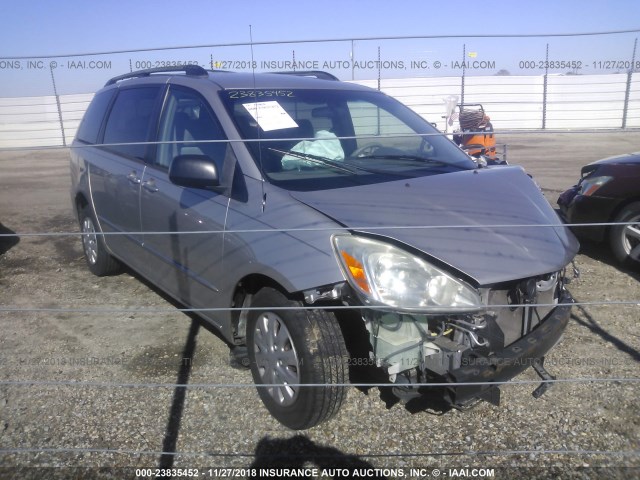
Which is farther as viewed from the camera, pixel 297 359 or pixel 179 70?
pixel 179 70

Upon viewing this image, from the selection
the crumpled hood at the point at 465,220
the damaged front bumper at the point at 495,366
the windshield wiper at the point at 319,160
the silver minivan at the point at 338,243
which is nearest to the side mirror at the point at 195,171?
the silver minivan at the point at 338,243

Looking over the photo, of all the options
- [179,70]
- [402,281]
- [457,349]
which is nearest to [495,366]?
[457,349]

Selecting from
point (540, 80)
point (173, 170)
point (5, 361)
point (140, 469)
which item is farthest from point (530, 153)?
point (5, 361)

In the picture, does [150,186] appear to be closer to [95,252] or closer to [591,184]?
[95,252]

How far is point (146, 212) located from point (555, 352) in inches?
112

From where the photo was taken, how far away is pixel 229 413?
9.32 ft

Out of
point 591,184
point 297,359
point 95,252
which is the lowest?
point 95,252

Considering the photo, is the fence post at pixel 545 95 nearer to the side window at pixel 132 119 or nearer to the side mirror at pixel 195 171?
the side mirror at pixel 195 171

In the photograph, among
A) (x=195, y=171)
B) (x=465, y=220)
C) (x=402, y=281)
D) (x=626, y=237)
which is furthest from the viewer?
(x=626, y=237)

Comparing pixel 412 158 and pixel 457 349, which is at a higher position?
pixel 412 158

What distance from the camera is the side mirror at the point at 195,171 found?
2797mm

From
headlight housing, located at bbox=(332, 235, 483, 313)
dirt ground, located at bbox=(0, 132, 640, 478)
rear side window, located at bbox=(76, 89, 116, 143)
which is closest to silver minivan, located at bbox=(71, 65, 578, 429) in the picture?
headlight housing, located at bbox=(332, 235, 483, 313)

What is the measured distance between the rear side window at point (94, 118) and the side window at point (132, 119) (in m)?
0.21

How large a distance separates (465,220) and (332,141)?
3.72 feet
